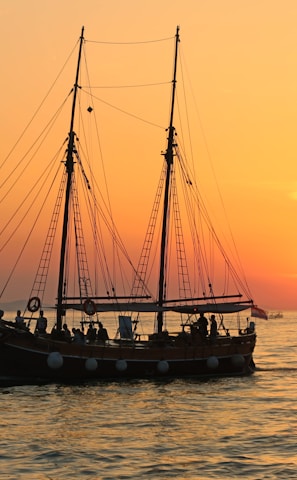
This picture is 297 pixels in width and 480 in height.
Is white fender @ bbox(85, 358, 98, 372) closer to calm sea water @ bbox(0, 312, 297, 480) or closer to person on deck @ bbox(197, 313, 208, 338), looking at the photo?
calm sea water @ bbox(0, 312, 297, 480)

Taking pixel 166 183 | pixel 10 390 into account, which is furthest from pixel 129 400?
pixel 166 183

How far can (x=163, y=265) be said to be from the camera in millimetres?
58250

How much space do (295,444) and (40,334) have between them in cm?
2071

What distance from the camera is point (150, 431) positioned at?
3341 centimetres

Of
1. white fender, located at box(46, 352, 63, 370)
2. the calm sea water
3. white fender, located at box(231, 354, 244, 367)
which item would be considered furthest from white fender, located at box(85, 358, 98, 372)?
white fender, located at box(231, 354, 244, 367)

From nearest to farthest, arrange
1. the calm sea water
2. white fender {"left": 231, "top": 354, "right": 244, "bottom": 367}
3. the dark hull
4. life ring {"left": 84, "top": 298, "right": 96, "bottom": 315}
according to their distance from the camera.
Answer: the calm sea water
the dark hull
life ring {"left": 84, "top": 298, "right": 96, "bottom": 315}
white fender {"left": 231, "top": 354, "right": 244, "bottom": 367}

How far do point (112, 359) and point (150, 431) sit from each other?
51.2 feet

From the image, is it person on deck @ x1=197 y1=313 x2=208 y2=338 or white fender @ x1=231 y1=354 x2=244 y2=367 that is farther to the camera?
white fender @ x1=231 y1=354 x2=244 y2=367

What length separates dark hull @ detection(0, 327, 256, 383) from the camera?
46125 millimetres

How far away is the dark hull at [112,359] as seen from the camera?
151ft

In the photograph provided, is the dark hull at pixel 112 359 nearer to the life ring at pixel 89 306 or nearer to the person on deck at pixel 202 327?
the person on deck at pixel 202 327

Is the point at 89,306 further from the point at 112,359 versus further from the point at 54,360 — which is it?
the point at 54,360

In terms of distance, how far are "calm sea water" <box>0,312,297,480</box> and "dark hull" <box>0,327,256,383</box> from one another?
82 cm

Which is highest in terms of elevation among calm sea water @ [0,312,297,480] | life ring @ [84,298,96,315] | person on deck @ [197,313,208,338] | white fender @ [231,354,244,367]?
life ring @ [84,298,96,315]
